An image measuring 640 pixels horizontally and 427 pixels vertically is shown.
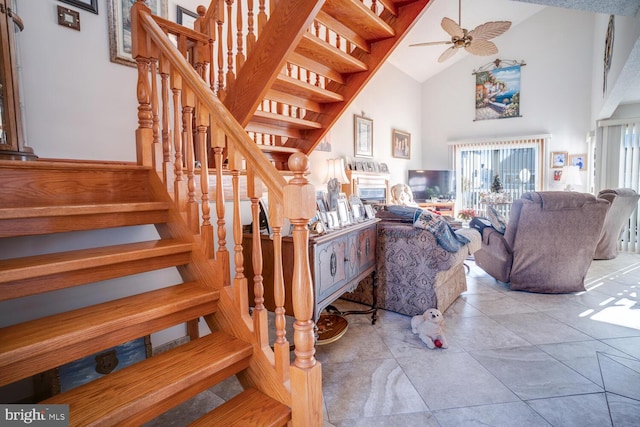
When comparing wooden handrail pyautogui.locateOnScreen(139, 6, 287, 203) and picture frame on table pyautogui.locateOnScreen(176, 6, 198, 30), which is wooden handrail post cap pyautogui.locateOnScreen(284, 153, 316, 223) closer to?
wooden handrail pyautogui.locateOnScreen(139, 6, 287, 203)

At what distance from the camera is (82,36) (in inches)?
97.5

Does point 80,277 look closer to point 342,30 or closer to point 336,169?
point 342,30

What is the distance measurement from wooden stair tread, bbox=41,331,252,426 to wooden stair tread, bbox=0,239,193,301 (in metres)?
0.41

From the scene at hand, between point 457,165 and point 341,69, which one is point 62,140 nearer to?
point 341,69

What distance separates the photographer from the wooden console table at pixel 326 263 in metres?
1.96

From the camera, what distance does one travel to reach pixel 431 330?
232 centimetres

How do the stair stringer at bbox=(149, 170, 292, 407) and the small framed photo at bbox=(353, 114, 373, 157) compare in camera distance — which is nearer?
the stair stringer at bbox=(149, 170, 292, 407)

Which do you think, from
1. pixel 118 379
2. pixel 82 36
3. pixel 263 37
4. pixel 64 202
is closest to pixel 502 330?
pixel 118 379

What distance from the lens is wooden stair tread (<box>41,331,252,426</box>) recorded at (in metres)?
1.05

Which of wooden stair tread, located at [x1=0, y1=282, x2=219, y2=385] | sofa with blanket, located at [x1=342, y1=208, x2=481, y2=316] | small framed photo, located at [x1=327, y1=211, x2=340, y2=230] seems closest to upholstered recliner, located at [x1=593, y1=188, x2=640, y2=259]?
sofa with blanket, located at [x1=342, y1=208, x2=481, y2=316]

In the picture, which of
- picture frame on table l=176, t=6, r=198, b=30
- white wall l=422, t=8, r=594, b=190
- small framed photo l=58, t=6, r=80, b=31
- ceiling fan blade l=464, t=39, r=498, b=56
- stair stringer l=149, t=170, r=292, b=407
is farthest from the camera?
white wall l=422, t=8, r=594, b=190

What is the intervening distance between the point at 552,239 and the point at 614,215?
2.19m

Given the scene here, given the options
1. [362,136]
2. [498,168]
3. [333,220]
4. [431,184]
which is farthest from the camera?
[498,168]

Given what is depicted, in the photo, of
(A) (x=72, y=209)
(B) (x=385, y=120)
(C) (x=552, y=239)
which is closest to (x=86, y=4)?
(A) (x=72, y=209)
